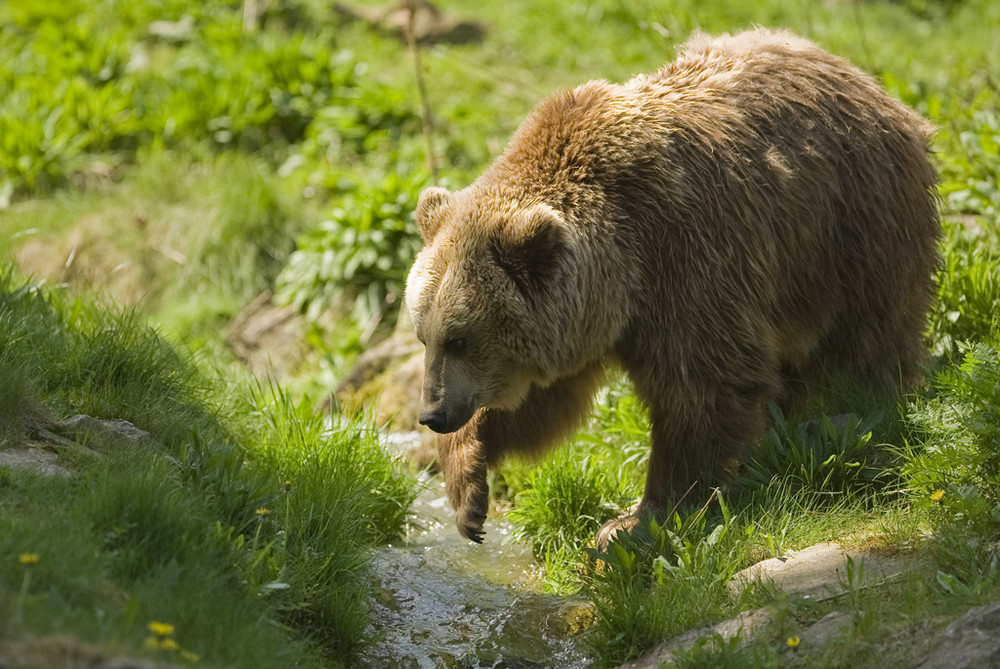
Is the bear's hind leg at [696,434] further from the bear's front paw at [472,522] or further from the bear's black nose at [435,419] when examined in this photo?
the bear's black nose at [435,419]

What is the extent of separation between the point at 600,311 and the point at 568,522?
4.59 feet

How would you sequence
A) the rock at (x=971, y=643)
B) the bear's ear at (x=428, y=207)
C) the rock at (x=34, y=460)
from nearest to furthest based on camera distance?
the rock at (x=971, y=643) → the rock at (x=34, y=460) → the bear's ear at (x=428, y=207)

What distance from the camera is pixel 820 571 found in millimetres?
4176

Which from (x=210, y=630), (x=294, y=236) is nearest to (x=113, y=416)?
(x=210, y=630)

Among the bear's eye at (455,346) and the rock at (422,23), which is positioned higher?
the bear's eye at (455,346)

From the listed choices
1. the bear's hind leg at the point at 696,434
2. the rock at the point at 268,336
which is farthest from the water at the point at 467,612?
the rock at the point at 268,336

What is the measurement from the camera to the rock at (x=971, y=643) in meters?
3.26

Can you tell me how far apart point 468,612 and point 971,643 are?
7.30 feet

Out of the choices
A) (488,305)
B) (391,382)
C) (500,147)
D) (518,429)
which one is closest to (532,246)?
(488,305)

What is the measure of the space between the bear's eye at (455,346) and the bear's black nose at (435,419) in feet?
0.89

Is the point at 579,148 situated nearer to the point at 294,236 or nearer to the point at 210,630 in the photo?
the point at 210,630

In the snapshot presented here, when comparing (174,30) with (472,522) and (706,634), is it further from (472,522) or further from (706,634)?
(706,634)

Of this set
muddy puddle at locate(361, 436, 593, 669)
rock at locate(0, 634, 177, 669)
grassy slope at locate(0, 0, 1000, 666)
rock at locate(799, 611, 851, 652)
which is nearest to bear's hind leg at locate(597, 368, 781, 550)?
grassy slope at locate(0, 0, 1000, 666)

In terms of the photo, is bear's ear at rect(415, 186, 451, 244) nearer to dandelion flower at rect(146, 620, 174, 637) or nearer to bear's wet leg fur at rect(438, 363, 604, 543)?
bear's wet leg fur at rect(438, 363, 604, 543)
